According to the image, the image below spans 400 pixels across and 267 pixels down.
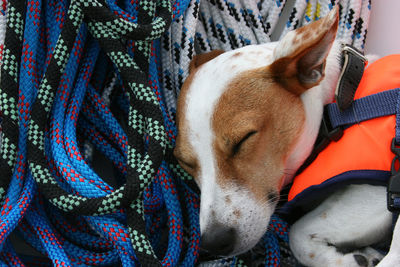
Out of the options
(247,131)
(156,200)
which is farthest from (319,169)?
(156,200)

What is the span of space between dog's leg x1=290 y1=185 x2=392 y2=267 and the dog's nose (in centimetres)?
21

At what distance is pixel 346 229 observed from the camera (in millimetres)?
1149

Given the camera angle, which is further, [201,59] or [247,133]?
[201,59]

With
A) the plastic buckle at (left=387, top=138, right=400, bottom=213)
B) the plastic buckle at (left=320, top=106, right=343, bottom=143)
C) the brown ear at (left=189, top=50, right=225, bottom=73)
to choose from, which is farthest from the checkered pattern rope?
the plastic buckle at (left=387, top=138, right=400, bottom=213)

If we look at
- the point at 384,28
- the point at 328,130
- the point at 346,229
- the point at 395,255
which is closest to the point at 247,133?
the point at 328,130

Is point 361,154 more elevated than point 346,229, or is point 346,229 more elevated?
point 361,154

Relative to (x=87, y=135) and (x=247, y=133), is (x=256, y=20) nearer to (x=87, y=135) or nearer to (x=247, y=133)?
(x=247, y=133)

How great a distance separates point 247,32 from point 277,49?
1.09 ft

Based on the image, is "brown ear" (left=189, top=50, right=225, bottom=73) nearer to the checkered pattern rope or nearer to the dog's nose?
the checkered pattern rope

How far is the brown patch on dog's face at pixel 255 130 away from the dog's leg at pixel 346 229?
15 cm

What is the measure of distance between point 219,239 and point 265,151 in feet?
0.89

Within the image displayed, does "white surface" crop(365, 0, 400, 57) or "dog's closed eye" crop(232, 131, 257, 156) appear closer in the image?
"dog's closed eye" crop(232, 131, 257, 156)

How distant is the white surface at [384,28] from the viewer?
1.61m

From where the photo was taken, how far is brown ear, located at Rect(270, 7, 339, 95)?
109cm
